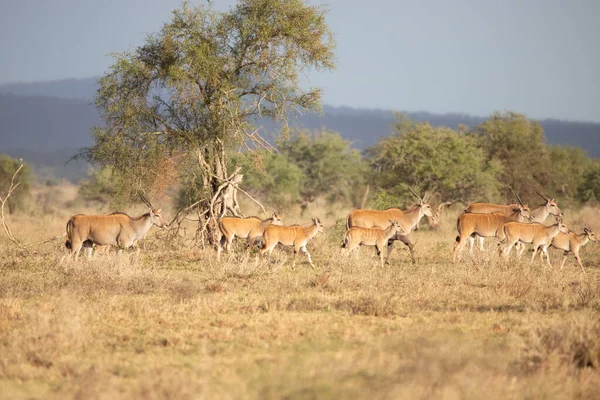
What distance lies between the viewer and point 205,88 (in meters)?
18.0

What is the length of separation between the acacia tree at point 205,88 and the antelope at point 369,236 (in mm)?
3274

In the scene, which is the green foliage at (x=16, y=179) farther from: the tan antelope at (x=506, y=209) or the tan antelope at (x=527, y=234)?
the tan antelope at (x=527, y=234)

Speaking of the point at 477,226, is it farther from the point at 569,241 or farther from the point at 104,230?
the point at 104,230

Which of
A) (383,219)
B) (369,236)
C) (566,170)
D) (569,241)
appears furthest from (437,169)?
(566,170)

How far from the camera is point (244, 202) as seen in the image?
37.3 metres

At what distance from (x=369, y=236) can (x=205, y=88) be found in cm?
529

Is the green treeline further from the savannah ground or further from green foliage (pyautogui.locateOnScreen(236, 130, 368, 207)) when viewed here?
the savannah ground

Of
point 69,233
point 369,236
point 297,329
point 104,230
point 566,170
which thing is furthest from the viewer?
point 566,170

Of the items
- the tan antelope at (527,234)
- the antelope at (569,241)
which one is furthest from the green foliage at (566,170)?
the tan antelope at (527,234)

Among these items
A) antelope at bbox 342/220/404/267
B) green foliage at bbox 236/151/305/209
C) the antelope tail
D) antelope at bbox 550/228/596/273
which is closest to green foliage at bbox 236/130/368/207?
green foliage at bbox 236/151/305/209

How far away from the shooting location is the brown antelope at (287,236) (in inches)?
617

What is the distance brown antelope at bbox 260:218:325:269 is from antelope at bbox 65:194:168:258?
2.55 m

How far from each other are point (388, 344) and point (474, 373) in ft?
4.99

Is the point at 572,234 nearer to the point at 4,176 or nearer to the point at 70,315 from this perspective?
the point at 70,315
